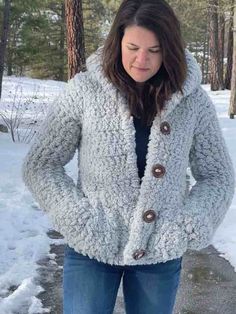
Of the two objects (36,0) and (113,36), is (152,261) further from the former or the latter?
(36,0)

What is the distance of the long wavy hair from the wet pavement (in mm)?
2408

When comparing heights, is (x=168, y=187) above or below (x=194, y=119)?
below

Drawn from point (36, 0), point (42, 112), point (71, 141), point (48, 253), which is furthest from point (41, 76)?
point (71, 141)

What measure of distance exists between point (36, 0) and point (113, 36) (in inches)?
636

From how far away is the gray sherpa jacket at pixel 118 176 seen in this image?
90.3 inches

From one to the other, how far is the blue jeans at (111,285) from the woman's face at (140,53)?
2.34 feet

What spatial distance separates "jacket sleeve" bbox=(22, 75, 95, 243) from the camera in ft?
7.61

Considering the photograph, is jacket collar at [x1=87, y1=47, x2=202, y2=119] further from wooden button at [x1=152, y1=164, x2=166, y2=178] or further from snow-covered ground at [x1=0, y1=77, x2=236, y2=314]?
snow-covered ground at [x1=0, y1=77, x2=236, y2=314]

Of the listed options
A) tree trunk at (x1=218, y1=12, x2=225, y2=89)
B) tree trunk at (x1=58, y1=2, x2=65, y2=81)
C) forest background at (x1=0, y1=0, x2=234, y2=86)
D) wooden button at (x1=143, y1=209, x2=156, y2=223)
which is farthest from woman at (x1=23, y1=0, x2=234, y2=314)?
tree trunk at (x1=58, y1=2, x2=65, y2=81)

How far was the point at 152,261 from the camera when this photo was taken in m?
2.34

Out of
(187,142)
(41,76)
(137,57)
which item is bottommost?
(41,76)

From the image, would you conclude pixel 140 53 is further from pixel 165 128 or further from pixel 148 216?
pixel 148 216

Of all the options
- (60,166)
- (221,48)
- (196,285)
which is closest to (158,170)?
(60,166)

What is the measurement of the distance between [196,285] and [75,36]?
8455mm
